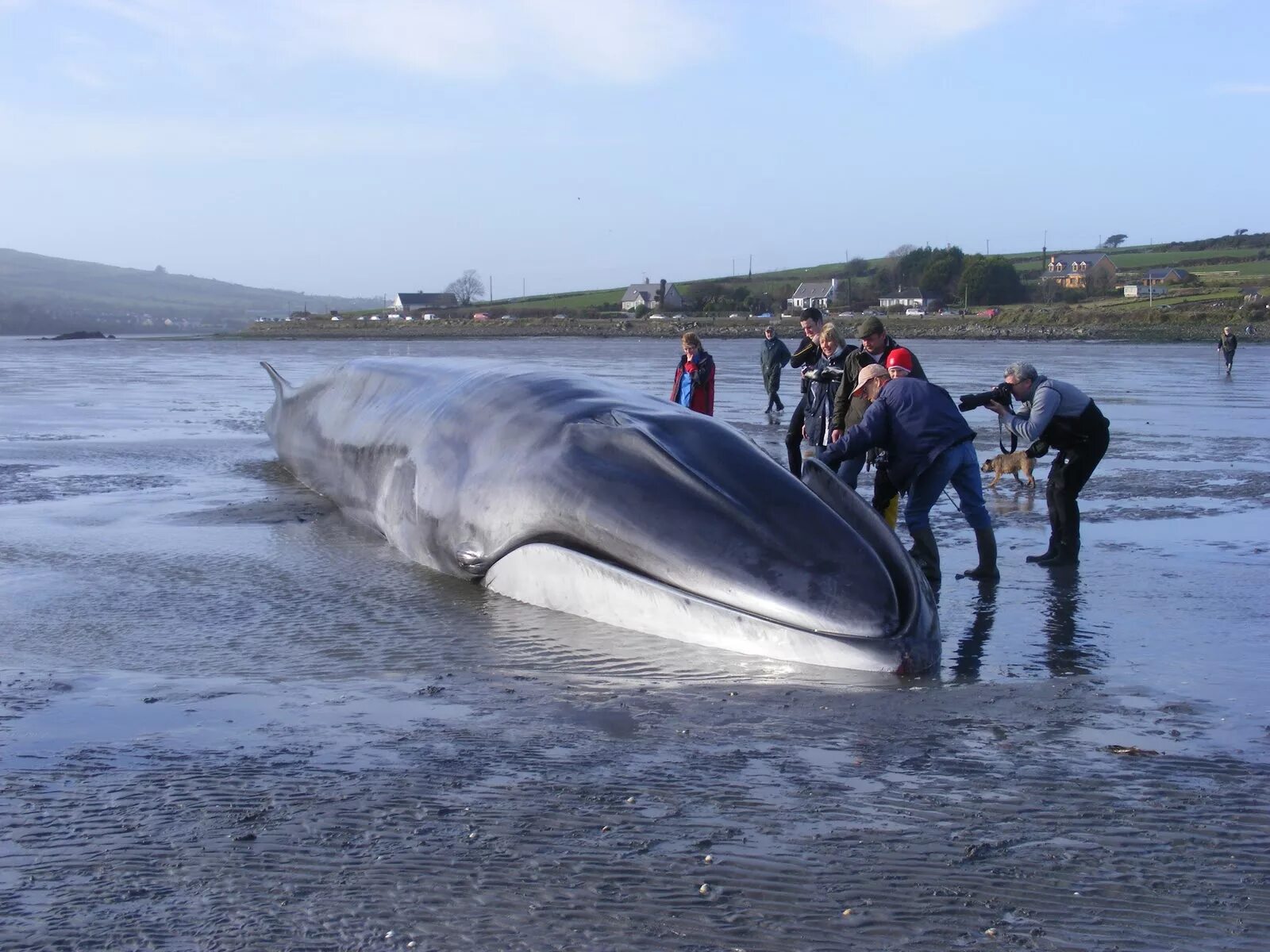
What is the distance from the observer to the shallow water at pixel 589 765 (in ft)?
11.7

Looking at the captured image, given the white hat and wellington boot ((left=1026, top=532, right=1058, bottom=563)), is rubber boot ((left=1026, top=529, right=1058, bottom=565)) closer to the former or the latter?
wellington boot ((left=1026, top=532, right=1058, bottom=563))

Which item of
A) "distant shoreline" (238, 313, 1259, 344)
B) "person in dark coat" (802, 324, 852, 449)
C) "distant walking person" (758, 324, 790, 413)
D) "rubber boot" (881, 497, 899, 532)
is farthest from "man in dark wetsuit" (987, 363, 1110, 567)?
"distant shoreline" (238, 313, 1259, 344)

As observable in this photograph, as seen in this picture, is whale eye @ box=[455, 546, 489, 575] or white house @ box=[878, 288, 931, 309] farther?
white house @ box=[878, 288, 931, 309]

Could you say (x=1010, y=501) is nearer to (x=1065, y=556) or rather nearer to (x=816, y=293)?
(x=1065, y=556)

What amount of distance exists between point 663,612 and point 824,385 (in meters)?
5.50

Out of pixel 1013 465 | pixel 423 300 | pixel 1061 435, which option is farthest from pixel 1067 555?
pixel 423 300

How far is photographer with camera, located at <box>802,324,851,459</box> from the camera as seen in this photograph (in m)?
10.8

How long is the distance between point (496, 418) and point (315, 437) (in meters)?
4.01

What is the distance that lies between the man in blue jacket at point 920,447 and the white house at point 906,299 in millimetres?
103449

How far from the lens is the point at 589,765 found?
4742 millimetres

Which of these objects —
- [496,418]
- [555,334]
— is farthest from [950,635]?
[555,334]

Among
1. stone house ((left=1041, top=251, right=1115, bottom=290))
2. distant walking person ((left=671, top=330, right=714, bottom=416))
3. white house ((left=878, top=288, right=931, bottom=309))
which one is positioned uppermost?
stone house ((left=1041, top=251, right=1115, bottom=290))

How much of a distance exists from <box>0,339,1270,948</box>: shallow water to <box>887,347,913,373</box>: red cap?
1.44 meters

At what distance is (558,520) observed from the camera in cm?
716
